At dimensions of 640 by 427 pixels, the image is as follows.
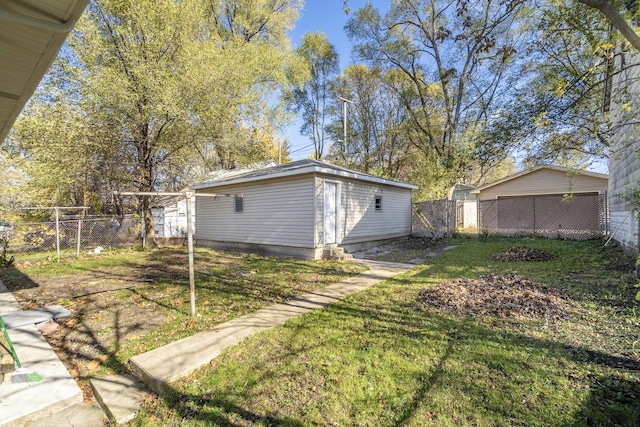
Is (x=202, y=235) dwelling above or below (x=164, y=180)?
below

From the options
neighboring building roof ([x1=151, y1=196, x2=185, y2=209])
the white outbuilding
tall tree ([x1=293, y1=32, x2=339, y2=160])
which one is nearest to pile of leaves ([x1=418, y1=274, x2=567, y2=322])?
the white outbuilding

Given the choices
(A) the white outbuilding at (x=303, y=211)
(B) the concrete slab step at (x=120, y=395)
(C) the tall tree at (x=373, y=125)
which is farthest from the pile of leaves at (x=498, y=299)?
(C) the tall tree at (x=373, y=125)

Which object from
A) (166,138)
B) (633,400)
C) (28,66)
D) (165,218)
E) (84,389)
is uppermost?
(166,138)

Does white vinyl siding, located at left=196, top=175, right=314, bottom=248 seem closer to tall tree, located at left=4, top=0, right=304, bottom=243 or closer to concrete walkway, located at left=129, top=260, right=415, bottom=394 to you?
tall tree, located at left=4, top=0, right=304, bottom=243

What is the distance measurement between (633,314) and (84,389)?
5.78m

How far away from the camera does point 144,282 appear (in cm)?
624

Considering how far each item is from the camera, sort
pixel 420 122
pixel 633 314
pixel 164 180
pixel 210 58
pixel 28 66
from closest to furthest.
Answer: pixel 28 66 < pixel 633 314 < pixel 210 58 < pixel 164 180 < pixel 420 122

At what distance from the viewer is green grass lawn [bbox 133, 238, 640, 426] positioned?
205cm

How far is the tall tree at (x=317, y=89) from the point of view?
2397cm

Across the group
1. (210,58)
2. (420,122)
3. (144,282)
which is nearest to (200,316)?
(144,282)

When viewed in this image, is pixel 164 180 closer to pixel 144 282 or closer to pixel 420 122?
pixel 144 282

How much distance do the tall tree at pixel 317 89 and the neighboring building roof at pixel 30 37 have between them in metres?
23.4

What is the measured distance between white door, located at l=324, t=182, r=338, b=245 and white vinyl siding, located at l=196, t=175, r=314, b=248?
522 millimetres

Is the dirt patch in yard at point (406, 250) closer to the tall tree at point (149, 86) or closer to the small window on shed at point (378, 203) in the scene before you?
the small window on shed at point (378, 203)
